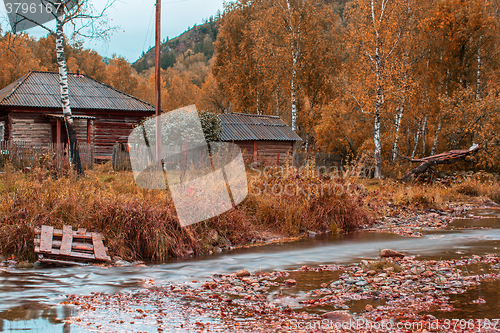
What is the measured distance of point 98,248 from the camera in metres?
8.01

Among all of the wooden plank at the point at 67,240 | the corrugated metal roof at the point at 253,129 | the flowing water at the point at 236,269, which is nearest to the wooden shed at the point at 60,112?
the corrugated metal roof at the point at 253,129

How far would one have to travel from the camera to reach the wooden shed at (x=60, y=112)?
83.1 feet

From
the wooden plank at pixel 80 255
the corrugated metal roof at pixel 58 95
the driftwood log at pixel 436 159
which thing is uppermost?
the corrugated metal roof at pixel 58 95

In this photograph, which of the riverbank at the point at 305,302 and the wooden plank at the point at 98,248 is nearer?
the riverbank at the point at 305,302

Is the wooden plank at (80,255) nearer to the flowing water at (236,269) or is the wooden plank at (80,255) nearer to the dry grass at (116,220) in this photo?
the flowing water at (236,269)

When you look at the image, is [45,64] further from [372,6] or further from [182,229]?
[182,229]

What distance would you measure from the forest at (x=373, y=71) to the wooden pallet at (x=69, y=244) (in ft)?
35.1

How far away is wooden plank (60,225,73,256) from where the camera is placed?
7.60m

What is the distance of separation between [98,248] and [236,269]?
2633 millimetres

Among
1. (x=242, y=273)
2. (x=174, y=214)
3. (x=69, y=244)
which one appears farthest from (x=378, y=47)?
(x=69, y=244)

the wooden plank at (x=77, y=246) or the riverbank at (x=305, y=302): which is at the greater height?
the wooden plank at (x=77, y=246)

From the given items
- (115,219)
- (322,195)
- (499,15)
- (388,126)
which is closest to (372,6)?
(388,126)

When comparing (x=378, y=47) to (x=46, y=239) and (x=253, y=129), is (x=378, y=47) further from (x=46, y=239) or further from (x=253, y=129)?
(x=46, y=239)

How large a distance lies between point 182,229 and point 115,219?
1379 millimetres
